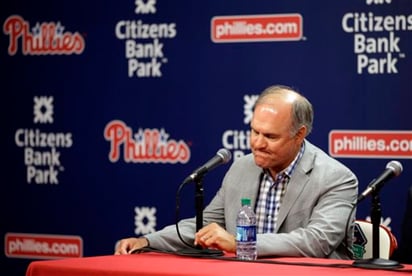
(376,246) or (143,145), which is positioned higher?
(143,145)

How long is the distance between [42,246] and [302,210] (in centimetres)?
278

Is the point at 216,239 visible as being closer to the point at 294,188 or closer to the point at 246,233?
the point at 246,233

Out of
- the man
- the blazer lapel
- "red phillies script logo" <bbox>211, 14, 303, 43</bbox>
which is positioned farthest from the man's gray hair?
"red phillies script logo" <bbox>211, 14, 303, 43</bbox>

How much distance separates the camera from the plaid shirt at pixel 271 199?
163 inches

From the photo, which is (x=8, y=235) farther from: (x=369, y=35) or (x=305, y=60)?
(x=369, y=35)

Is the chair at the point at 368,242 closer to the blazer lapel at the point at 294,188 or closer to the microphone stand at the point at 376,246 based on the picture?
the blazer lapel at the point at 294,188

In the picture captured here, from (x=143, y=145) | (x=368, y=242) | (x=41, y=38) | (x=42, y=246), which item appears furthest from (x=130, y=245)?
(x=41, y=38)

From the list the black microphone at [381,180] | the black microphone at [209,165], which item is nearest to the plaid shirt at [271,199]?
the black microphone at [209,165]

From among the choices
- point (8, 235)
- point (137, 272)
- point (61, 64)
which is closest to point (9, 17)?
point (61, 64)

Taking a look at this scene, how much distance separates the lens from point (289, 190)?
4070 millimetres

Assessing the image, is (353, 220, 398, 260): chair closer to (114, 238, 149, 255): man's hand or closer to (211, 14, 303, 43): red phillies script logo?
(114, 238, 149, 255): man's hand

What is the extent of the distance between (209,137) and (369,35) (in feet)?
3.84

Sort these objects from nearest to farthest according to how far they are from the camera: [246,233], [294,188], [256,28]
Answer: [246,233], [294,188], [256,28]

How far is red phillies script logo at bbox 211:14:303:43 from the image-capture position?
220 inches
